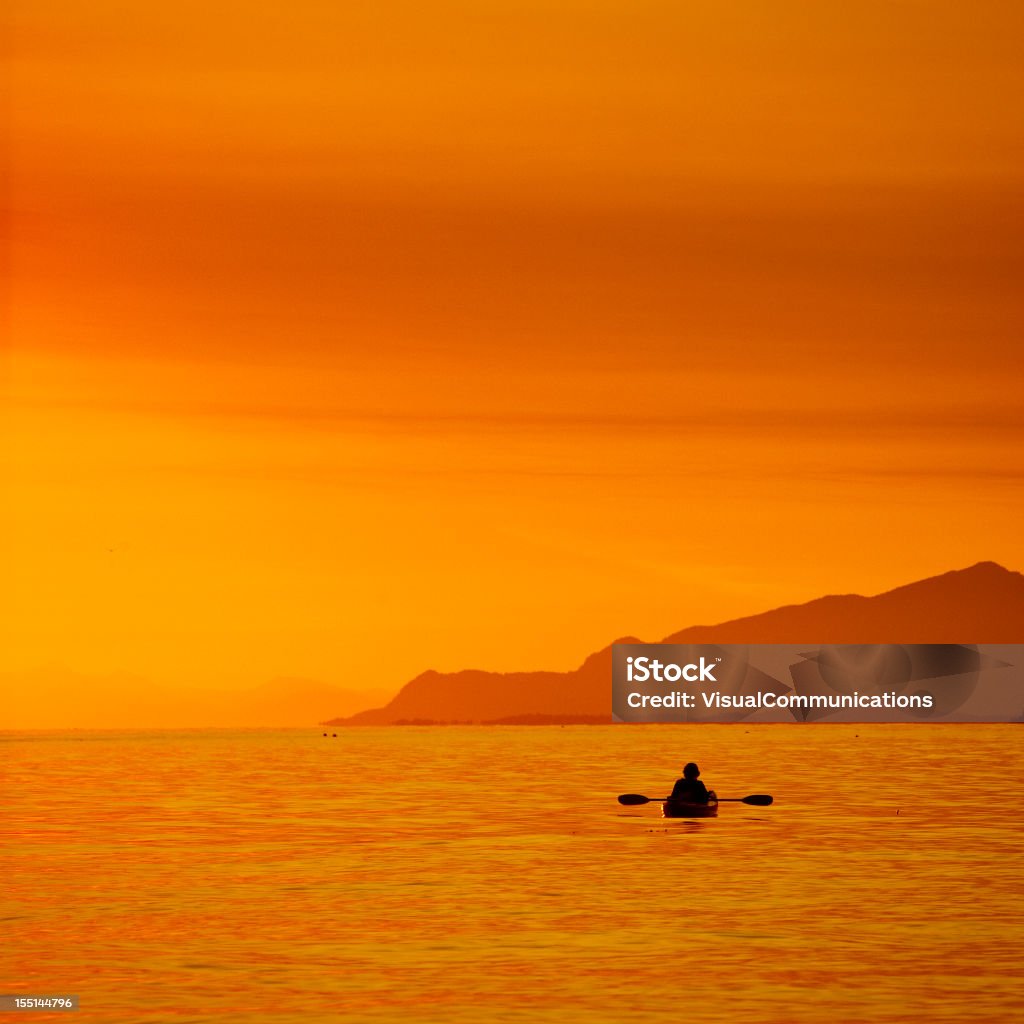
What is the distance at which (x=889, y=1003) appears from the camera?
→ 111 feet

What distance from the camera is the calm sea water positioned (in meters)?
34.6

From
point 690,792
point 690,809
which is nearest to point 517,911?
point 690,809

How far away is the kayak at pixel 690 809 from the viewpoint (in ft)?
234

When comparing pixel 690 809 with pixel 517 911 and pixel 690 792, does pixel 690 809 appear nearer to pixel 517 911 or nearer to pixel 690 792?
pixel 690 792

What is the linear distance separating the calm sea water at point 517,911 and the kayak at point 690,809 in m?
1.08

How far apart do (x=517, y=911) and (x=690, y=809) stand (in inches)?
1028

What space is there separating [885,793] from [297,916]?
62272mm

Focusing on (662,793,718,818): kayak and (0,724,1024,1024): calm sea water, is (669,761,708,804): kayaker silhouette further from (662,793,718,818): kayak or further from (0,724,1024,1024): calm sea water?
(0,724,1024,1024): calm sea water

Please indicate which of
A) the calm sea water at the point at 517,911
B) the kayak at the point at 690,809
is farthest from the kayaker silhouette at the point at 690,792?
the calm sea water at the point at 517,911

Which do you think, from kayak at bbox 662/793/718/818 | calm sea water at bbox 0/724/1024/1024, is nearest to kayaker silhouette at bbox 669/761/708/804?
kayak at bbox 662/793/718/818

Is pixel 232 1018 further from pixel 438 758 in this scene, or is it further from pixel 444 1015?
pixel 438 758

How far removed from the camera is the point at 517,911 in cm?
4647

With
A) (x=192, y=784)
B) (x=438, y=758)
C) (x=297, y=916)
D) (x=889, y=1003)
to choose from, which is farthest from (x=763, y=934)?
(x=438, y=758)

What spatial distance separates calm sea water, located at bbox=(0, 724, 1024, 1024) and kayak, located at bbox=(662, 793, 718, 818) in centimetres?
108
